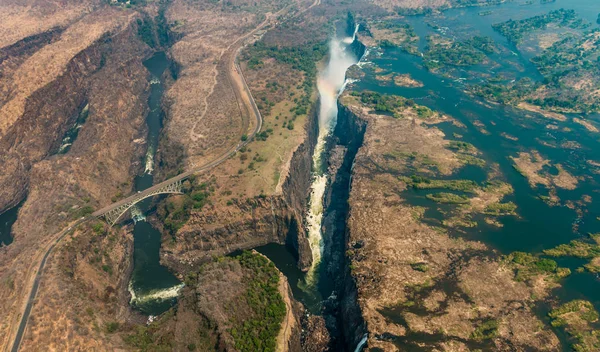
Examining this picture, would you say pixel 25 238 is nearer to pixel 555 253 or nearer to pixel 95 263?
pixel 95 263

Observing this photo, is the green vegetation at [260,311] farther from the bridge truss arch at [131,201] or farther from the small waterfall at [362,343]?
the bridge truss arch at [131,201]

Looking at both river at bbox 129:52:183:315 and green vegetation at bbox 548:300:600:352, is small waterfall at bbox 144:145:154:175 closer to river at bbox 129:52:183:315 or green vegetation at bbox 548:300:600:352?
river at bbox 129:52:183:315

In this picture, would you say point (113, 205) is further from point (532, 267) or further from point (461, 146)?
point (461, 146)

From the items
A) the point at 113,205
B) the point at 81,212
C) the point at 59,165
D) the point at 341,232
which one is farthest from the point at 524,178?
the point at 59,165

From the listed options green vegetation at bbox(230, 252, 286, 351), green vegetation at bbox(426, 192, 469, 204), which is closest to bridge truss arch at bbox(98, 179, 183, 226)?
green vegetation at bbox(230, 252, 286, 351)

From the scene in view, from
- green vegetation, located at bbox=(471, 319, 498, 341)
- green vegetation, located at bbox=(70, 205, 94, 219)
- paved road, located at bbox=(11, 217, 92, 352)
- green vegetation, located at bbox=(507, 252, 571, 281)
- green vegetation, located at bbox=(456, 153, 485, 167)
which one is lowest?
green vegetation, located at bbox=(507, 252, 571, 281)

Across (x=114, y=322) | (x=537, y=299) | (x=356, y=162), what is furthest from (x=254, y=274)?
(x=537, y=299)
